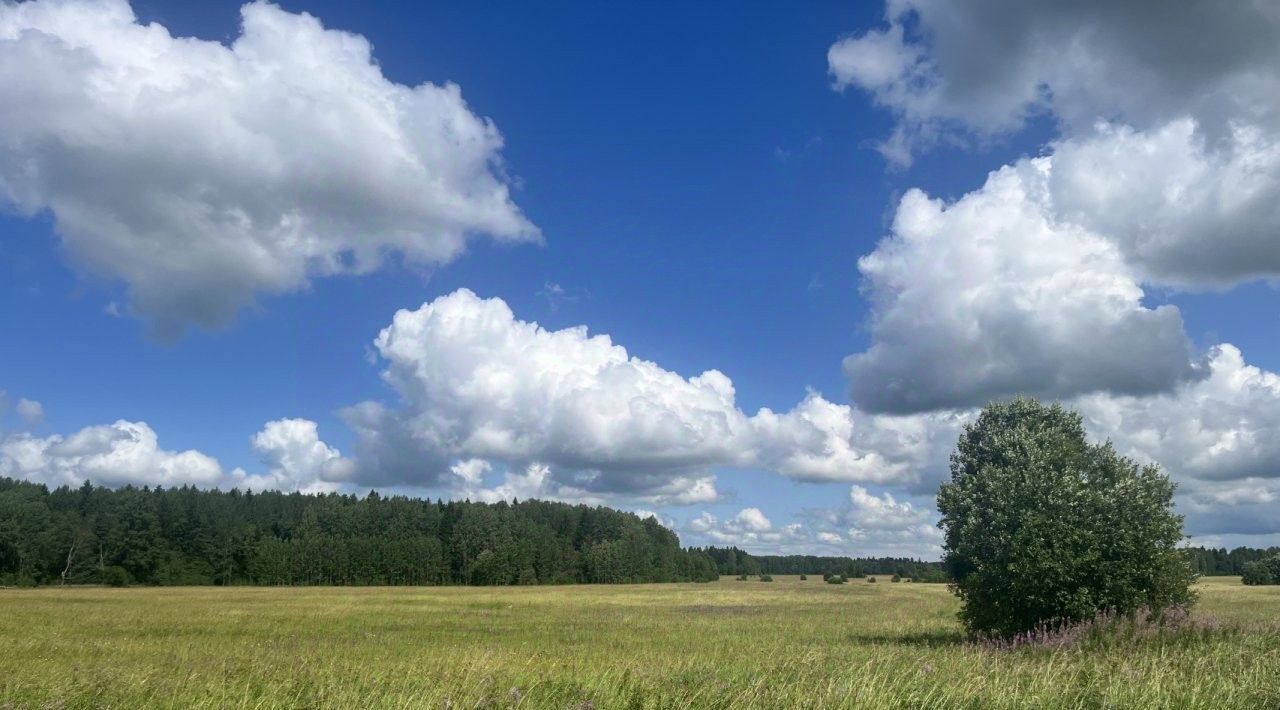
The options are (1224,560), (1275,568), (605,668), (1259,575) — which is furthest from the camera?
(1224,560)

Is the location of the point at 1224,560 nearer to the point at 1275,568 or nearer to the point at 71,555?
the point at 1275,568

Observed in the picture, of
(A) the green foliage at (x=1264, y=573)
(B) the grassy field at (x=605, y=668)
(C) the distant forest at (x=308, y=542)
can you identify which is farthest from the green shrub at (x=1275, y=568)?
(B) the grassy field at (x=605, y=668)

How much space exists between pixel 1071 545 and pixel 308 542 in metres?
134

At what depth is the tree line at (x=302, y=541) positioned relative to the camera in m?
126

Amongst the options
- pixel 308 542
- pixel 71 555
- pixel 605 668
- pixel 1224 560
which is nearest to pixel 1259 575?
pixel 1224 560

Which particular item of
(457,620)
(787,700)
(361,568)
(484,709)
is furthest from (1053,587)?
(361,568)

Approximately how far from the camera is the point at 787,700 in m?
8.95

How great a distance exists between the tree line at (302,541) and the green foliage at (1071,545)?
Answer: 12644 centimetres

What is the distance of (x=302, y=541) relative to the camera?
139 meters

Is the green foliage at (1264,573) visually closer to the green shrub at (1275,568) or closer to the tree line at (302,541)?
the green shrub at (1275,568)

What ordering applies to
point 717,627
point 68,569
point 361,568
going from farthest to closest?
point 361,568, point 68,569, point 717,627

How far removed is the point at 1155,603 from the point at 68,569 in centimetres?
14157

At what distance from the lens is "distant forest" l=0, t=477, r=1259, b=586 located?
12550 cm

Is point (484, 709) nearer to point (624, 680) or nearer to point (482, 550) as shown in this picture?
point (624, 680)
